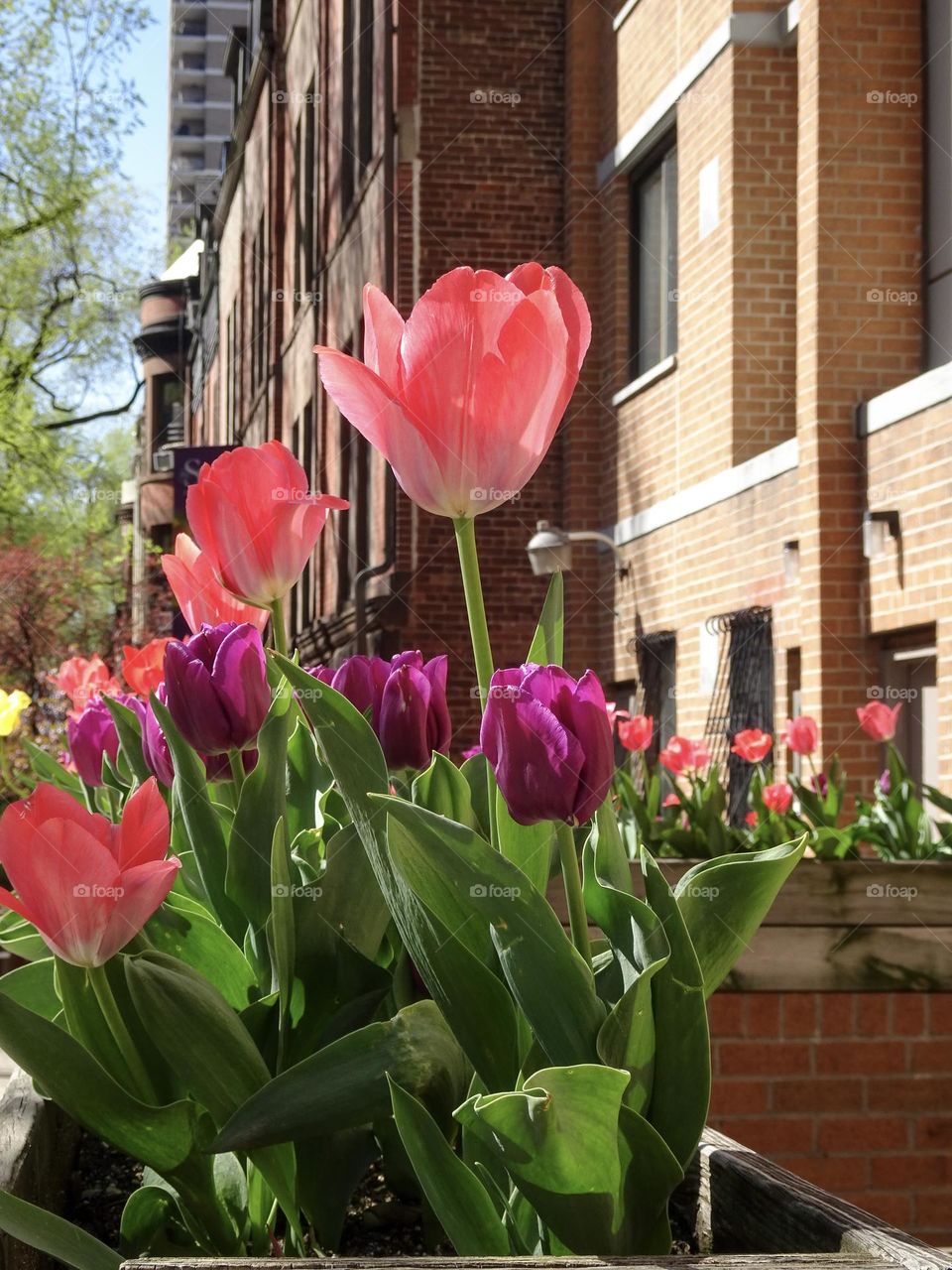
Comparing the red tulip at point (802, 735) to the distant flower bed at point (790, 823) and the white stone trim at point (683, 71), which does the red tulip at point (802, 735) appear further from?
the white stone trim at point (683, 71)

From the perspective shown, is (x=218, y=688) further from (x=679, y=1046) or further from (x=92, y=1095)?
(x=679, y=1046)

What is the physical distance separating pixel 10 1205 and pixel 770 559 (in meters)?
8.04

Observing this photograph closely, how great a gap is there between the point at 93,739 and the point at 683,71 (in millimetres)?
9510

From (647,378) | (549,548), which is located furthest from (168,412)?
(549,548)

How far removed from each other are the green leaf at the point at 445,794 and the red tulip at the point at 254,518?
0.23m

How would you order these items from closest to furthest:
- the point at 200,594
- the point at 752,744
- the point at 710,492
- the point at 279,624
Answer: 1. the point at 279,624
2. the point at 200,594
3. the point at 752,744
4. the point at 710,492

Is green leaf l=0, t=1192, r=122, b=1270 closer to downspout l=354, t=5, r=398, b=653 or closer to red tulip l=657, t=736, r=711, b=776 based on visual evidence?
red tulip l=657, t=736, r=711, b=776

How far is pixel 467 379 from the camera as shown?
93 cm

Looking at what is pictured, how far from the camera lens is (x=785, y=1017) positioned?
2.78 meters

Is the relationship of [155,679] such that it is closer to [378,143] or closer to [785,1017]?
[785,1017]

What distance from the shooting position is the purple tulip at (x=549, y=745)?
0.88m

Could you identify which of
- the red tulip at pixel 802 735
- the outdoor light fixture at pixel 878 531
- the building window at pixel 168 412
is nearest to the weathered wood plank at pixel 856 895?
the red tulip at pixel 802 735

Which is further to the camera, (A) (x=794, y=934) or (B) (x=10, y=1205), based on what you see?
(A) (x=794, y=934)

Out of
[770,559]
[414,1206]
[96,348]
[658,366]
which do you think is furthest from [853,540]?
[96,348]
